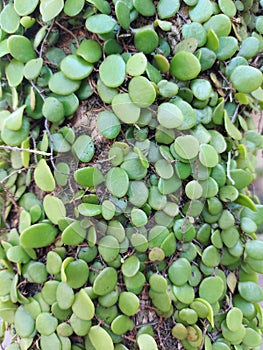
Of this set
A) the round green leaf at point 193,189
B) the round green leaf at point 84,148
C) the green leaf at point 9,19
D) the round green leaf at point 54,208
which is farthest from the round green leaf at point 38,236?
the green leaf at point 9,19

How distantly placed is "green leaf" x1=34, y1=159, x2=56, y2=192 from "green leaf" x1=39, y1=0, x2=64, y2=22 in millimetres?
229

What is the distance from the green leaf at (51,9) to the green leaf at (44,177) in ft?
0.75

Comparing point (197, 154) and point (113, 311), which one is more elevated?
point (197, 154)

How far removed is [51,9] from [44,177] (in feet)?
0.88

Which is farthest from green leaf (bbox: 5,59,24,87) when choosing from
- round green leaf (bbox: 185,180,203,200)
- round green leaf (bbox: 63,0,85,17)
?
round green leaf (bbox: 185,180,203,200)

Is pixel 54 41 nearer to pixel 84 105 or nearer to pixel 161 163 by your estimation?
pixel 84 105

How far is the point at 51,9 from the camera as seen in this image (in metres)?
0.60

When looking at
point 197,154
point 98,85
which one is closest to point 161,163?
point 197,154

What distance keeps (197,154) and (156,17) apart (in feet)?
0.78

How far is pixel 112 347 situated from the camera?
0.61 m

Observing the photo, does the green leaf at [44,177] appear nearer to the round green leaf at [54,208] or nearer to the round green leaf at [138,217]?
the round green leaf at [54,208]

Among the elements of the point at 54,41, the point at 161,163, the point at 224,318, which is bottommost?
the point at 224,318

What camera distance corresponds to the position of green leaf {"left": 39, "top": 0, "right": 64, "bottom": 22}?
602mm

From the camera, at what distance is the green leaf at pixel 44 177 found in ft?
2.04
